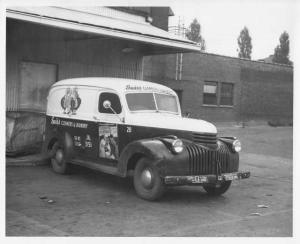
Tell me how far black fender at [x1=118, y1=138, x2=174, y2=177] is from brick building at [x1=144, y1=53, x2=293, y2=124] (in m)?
14.1

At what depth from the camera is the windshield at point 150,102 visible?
351 inches

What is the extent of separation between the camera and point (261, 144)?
1639 cm

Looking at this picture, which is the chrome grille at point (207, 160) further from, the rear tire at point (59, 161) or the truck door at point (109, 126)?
the rear tire at point (59, 161)

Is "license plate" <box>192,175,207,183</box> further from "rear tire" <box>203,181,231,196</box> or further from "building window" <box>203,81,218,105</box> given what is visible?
"building window" <box>203,81,218,105</box>

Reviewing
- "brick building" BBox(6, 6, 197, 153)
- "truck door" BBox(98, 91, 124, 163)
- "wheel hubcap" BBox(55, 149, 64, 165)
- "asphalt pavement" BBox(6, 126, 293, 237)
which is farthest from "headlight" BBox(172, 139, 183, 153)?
"brick building" BBox(6, 6, 197, 153)

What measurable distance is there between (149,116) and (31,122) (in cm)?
398

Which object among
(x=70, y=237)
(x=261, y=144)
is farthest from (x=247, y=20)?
(x=261, y=144)

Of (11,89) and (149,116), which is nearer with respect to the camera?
(149,116)

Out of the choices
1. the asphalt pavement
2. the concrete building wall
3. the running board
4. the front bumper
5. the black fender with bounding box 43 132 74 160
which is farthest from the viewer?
the concrete building wall

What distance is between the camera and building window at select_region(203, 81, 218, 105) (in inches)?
958

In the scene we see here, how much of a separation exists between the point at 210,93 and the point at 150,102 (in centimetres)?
1587

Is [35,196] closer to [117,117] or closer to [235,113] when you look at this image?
[117,117]

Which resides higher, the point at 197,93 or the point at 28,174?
the point at 197,93

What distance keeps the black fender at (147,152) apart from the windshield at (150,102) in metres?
1.02
